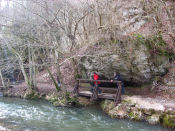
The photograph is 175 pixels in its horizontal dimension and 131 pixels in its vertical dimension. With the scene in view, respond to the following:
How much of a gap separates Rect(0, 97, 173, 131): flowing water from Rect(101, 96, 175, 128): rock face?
422 mm

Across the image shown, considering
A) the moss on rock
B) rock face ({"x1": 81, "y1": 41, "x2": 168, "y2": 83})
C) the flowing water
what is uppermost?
rock face ({"x1": 81, "y1": 41, "x2": 168, "y2": 83})

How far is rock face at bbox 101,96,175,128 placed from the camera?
8377 mm

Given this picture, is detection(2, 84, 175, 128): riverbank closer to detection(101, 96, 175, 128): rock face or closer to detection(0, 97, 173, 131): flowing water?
detection(101, 96, 175, 128): rock face

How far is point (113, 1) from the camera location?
14.9 m

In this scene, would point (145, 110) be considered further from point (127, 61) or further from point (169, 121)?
point (127, 61)

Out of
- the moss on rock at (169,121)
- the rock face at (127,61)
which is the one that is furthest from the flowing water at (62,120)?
the rock face at (127,61)

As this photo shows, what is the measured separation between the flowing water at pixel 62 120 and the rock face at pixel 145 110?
1.39 feet

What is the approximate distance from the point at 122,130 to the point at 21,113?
724 centimetres

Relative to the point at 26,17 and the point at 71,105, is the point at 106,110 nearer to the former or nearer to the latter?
the point at 71,105

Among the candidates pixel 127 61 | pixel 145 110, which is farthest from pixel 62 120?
pixel 127 61

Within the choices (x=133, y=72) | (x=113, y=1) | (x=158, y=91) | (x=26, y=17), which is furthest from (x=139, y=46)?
(x=26, y=17)

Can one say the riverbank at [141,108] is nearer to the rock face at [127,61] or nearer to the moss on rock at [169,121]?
the moss on rock at [169,121]

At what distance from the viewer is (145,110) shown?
9172mm

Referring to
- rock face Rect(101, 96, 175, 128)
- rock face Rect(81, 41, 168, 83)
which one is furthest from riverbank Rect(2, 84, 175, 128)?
rock face Rect(81, 41, 168, 83)
